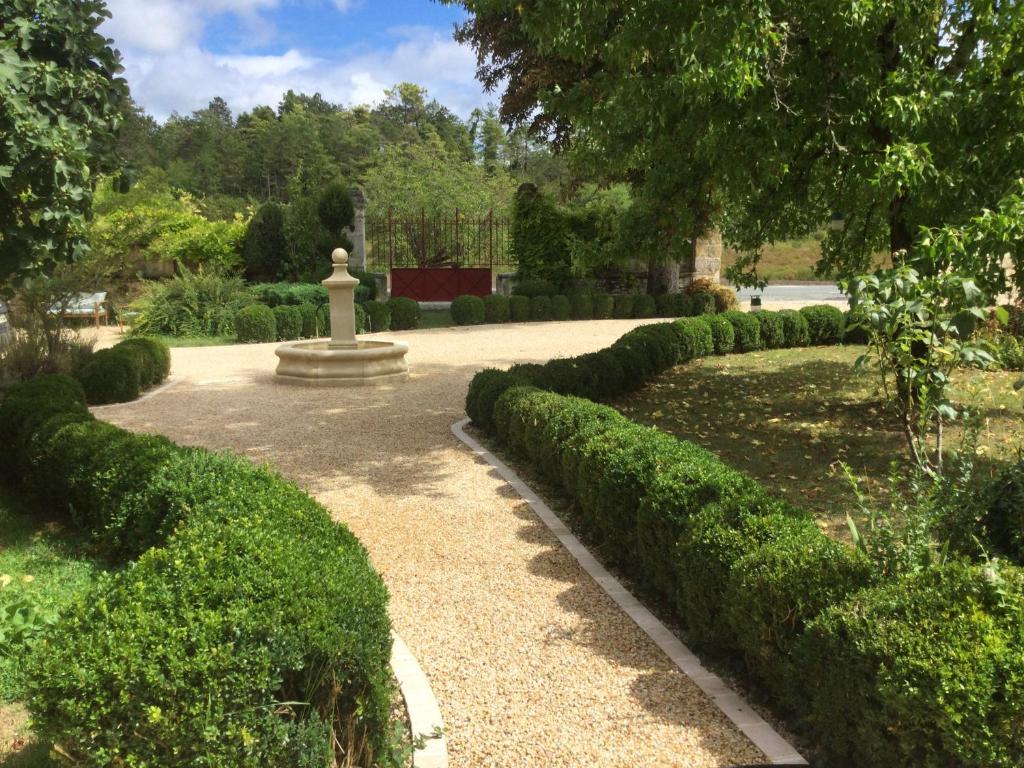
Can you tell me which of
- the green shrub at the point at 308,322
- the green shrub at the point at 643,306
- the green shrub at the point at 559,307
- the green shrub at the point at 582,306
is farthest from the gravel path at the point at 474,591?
the green shrub at the point at 643,306

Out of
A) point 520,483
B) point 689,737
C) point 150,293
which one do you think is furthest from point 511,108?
point 689,737

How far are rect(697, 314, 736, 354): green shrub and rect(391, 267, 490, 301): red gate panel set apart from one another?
10.0 meters

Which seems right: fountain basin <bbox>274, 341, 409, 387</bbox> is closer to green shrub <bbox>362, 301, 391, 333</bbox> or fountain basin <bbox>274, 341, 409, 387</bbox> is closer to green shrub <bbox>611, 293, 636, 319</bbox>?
green shrub <bbox>362, 301, 391, 333</bbox>

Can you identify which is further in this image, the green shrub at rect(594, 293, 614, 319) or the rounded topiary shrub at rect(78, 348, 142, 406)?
the green shrub at rect(594, 293, 614, 319)

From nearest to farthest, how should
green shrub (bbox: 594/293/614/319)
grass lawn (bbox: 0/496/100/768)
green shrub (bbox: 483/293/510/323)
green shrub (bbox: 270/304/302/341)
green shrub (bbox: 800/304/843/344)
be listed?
grass lawn (bbox: 0/496/100/768) < green shrub (bbox: 800/304/843/344) < green shrub (bbox: 270/304/302/341) < green shrub (bbox: 483/293/510/323) < green shrub (bbox: 594/293/614/319)

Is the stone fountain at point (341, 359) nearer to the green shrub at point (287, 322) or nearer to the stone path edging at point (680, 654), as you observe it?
the green shrub at point (287, 322)

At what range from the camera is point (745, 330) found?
48.8 ft

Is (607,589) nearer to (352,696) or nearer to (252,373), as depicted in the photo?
(352,696)

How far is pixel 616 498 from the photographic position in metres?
5.01

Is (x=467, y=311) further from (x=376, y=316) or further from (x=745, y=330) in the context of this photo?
(x=745, y=330)

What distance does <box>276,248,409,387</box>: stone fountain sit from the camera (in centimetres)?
1136

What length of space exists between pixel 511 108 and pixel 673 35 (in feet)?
A: 39.9

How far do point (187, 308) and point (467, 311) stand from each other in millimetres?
6177

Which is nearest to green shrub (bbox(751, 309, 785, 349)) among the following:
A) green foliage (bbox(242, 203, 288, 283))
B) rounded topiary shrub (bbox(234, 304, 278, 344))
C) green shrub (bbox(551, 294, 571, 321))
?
green shrub (bbox(551, 294, 571, 321))
